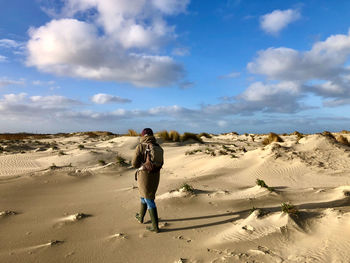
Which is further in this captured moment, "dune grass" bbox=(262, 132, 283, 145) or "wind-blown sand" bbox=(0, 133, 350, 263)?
"dune grass" bbox=(262, 132, 283, 145)

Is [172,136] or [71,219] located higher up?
[172,136]

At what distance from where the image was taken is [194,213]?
5.81m

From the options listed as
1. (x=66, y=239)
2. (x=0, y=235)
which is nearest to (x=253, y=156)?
(x=66, y=239)

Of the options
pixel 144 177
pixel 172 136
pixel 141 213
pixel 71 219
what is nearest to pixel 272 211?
pixel 141 213

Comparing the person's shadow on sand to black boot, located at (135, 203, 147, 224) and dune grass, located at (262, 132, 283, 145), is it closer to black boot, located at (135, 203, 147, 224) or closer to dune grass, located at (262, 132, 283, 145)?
black boot, located at (135, 203, 147, 224)

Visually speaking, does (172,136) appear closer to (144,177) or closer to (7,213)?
(7,213)

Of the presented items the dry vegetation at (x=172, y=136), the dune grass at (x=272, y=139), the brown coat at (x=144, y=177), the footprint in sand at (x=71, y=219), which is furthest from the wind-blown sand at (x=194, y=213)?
the dry vegetation at (x=172, y=136)

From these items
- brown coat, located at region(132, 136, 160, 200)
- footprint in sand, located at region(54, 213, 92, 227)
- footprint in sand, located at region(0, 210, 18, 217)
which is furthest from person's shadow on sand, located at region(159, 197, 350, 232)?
footprint in sand, located at region(0, 210, 18, 217)

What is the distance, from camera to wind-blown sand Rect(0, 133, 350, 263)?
392cm

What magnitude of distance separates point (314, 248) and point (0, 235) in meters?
5.38

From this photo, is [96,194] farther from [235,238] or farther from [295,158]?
[295,158]

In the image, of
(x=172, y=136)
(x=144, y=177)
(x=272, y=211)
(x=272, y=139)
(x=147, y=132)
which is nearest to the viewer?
(x=144, y=177)

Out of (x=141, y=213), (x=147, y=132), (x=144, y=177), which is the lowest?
(x=141, y=213)

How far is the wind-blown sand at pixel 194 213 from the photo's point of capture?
3922 millimetres
